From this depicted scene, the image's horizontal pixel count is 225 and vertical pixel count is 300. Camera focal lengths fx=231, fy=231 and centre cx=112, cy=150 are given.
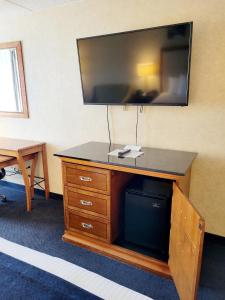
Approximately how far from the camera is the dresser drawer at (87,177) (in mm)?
1860

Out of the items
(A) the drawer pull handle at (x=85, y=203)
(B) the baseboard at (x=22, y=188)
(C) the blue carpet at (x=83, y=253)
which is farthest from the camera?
(B) the baseboard at (x=22, y=188)

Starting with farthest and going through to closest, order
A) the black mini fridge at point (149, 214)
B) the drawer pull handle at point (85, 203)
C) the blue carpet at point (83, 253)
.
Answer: the drawer pull handle at point (85, 203), the black mini fridge at point (149, 214), the blue carpet at point (83, 253)

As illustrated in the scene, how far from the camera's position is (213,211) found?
2.10 m

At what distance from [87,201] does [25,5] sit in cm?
210

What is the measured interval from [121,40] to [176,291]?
2008 millimetres

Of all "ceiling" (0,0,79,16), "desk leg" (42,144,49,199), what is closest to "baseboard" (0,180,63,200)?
"desk leg" (42,144,49,199)

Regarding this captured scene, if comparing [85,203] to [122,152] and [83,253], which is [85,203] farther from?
[122,152]

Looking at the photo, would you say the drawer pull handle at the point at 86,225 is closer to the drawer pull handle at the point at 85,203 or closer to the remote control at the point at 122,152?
the drawer pull handle at the point at 85,203

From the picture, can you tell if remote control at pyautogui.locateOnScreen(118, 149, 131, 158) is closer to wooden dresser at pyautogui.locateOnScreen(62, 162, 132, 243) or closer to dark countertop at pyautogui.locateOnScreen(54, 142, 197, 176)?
dark countertop at pyautogui.locateOnScreen(54, 142, 197, 176)

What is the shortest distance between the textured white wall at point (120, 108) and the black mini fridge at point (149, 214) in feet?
1.56

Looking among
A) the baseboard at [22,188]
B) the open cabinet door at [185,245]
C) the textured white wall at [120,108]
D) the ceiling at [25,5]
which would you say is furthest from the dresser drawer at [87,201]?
the ceiling at [25,5]

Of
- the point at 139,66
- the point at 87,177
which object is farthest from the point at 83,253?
the point at 139,66

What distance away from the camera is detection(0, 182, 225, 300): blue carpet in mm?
1642

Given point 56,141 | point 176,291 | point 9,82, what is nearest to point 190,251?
point 176,291
